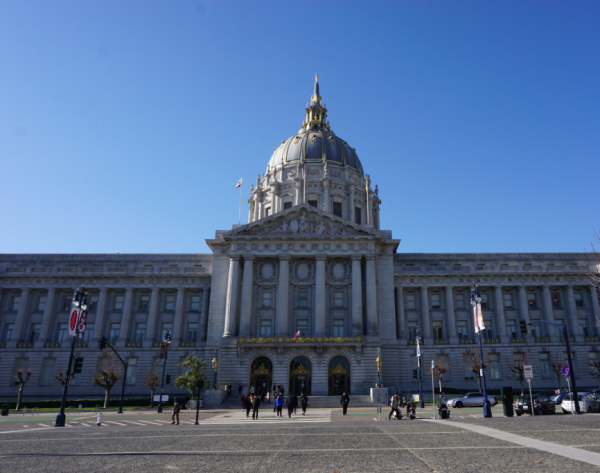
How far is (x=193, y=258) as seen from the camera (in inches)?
2756

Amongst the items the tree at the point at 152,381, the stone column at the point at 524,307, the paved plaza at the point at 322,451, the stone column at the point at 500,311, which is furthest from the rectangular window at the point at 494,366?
the paved plaza at the point at 322,451

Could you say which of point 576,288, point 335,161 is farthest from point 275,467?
point 335,161

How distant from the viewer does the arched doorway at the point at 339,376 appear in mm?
53906

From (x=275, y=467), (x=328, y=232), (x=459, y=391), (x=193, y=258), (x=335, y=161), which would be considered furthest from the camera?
(x=335, y=161)

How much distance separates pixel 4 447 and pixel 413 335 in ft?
180

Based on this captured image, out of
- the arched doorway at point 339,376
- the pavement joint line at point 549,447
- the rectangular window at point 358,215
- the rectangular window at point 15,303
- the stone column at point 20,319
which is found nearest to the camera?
the pavement joint line at point 549,447

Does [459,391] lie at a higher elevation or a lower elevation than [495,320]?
lower

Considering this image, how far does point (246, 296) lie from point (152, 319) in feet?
51.8

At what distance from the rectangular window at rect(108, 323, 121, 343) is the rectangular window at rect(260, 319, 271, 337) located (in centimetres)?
2103

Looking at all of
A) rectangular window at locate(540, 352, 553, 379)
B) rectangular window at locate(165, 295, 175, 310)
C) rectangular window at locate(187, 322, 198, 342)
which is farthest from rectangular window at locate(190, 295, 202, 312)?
rectangular window at locate(540, 352, 553, 379)

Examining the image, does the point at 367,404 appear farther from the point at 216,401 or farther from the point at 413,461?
the point at 413,461

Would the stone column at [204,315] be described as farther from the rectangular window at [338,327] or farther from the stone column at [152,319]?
the rectangular window at [338,327]

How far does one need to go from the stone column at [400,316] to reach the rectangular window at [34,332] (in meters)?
49.8

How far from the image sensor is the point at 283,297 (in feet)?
188
